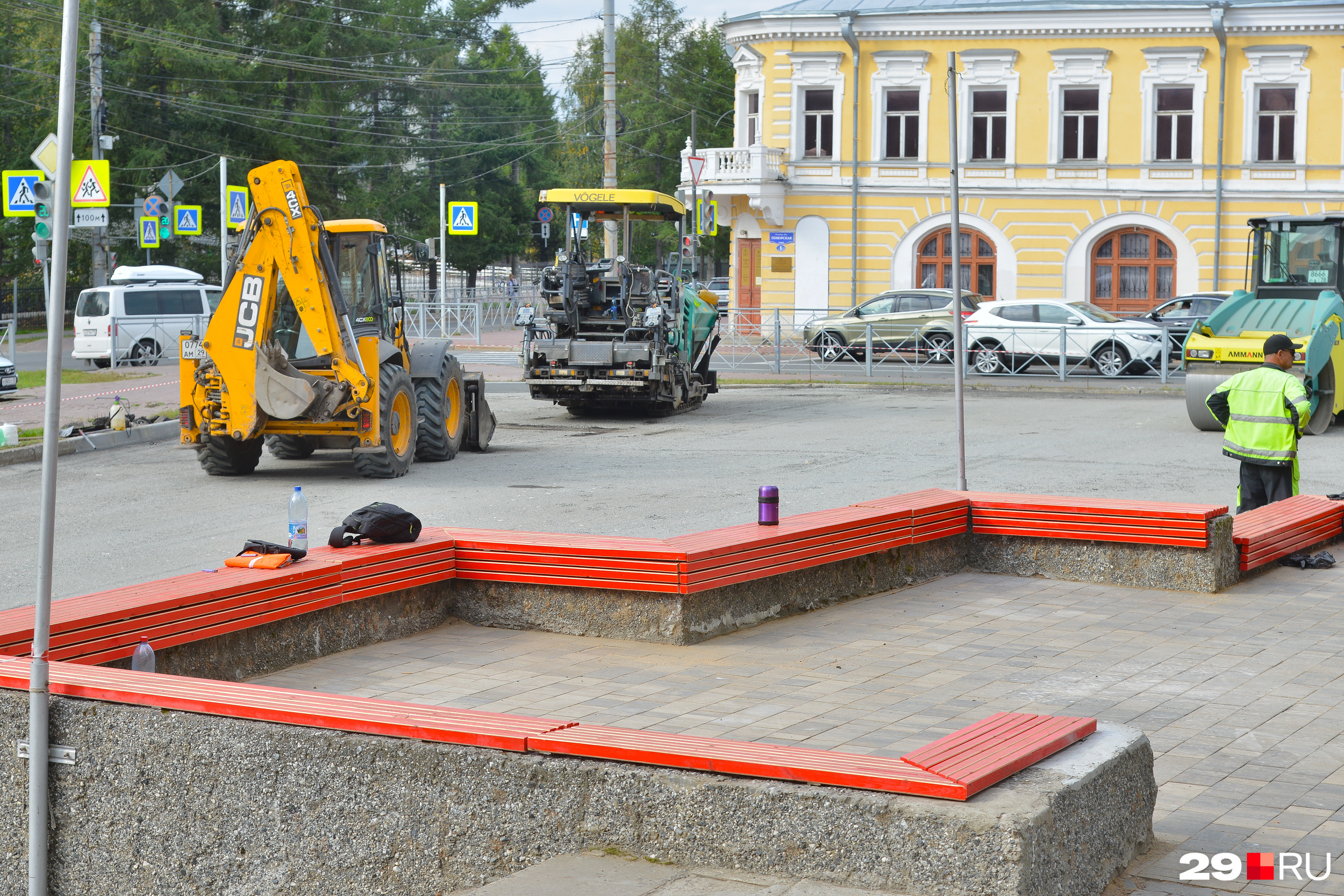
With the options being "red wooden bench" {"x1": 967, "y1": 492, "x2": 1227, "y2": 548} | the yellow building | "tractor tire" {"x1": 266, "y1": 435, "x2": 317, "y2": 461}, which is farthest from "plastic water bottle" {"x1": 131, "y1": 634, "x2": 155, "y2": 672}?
the yellow building

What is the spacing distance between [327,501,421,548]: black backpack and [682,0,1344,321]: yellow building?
1226 inches

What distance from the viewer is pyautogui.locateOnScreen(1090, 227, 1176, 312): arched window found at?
1569 inches

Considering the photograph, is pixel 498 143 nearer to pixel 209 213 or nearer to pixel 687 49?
pixel 687 49

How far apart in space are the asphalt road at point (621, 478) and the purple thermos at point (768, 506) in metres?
2.78

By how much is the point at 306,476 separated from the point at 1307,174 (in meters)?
30.8

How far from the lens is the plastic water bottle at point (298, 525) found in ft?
26.2

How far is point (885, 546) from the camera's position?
367 inches

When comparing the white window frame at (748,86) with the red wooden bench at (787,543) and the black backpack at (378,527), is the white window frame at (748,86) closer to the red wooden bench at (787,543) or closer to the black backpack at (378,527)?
the red wooden bench at (787,543)

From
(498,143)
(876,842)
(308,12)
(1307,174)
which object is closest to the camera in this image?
(876,842)

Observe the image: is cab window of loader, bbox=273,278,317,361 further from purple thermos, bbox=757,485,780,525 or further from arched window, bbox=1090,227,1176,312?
arched window, bbox=1090,227,1176,312

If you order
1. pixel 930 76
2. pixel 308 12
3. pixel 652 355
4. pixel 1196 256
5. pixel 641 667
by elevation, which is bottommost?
pixel 641 667

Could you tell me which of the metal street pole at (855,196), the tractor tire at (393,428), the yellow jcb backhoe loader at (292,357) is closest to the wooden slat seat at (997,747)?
the yellow jcb backhoe loader at (292,357)

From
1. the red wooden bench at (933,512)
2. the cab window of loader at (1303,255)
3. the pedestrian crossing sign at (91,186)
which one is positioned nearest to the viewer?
the red wooden bench at (933,512)

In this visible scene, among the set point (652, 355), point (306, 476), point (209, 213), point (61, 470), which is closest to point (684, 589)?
point (306, 476)
